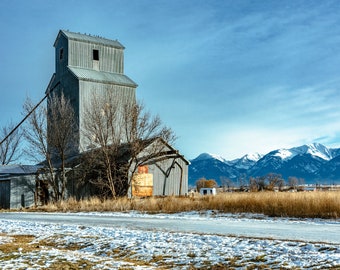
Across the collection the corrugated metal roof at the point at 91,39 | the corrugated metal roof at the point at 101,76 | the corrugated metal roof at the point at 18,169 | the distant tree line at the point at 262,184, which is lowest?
the distant tree line at the point at 262,184

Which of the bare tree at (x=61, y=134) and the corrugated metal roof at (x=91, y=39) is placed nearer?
the bare tree at (x=61, y=134)

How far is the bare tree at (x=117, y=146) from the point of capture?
3453 cm

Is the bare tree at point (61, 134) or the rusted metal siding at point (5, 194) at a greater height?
the bare tree at point (61, 134)

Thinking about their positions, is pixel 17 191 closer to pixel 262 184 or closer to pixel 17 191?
pixel 17 191

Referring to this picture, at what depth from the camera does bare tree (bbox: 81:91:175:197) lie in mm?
34531

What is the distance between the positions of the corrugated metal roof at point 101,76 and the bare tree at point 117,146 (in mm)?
6548

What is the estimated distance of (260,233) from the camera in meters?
13.2

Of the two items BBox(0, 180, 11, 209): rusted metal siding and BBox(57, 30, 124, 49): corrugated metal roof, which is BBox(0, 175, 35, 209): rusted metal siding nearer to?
BBox(0, 180, 11, 209): rusted metal siding

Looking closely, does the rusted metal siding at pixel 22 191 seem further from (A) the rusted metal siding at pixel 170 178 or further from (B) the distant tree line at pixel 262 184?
(B) the distant tree line at pixel 262 184

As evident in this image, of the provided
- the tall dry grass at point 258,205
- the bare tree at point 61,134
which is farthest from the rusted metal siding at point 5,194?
the tall dry grass at point 258,205

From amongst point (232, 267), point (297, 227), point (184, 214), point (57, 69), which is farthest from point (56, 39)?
point (232, 267)

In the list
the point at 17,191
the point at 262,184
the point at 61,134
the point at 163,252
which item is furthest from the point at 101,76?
the point at 163,252

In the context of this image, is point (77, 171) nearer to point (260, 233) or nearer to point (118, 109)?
point (118, 109)

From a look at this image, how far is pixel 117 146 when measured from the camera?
115 feet
